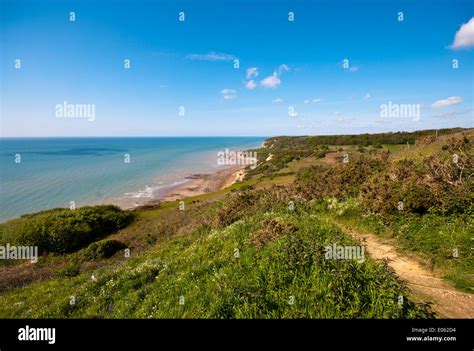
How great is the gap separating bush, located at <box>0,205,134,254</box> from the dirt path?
1095 inches

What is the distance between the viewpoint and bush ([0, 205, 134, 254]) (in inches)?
930

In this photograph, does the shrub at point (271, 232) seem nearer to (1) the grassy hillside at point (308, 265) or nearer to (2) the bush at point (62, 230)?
(1) the grassy hillside at point (308, 265)

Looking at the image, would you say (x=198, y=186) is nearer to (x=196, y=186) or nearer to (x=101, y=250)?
(x=196, y=186)

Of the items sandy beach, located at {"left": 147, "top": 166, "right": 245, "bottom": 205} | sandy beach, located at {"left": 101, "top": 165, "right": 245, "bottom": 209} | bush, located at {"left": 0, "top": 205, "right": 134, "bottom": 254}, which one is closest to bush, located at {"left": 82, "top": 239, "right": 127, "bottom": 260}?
bush, located at {"left": 0, "top": 205, "right": 134, "bottom": 254}

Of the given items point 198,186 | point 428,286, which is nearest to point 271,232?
point 428,286

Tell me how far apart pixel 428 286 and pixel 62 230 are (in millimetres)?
29855

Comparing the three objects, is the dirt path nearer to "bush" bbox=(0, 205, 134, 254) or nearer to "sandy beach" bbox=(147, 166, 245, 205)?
"bush" bbox=(0, 205, 134, 254)

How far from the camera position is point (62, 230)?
24375mm

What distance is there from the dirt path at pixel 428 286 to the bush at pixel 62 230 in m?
27.8

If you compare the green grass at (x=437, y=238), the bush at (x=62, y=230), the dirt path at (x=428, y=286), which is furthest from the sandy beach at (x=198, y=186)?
the dirt path at (x=428, y=286)

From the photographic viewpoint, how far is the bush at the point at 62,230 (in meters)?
23.6
